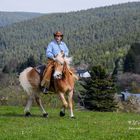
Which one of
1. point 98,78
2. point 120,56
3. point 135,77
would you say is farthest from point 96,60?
point 98,78

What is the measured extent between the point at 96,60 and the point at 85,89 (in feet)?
375

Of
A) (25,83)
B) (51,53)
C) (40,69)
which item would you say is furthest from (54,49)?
(25,83)

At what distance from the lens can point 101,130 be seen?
1355cm

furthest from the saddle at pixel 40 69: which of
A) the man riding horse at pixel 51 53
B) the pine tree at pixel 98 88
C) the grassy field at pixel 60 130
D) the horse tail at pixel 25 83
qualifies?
the pine tree at pixel 98 88

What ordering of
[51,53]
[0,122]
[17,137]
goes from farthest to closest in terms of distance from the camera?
[51,53], [0,122], [17,137]

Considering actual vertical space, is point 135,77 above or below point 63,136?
below

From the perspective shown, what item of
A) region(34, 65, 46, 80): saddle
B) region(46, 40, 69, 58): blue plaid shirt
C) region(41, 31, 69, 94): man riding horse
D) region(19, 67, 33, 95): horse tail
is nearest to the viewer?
region(41, 31, 69, 94): man riding horse

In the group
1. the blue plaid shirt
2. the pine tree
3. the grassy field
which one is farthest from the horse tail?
the pine tree

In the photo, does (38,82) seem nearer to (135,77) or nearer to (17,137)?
(17,137)

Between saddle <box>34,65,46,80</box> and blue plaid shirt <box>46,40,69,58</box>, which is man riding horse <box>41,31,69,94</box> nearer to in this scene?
blue plaid shirt <box>46,40,69,58</box>

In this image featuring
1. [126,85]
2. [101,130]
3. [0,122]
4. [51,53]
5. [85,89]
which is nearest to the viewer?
[101,130]

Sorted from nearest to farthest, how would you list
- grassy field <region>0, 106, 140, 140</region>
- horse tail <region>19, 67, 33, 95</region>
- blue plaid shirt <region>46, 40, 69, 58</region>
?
grassy field <region>0, 106, 140, 140</region>, blue plaid shirt <region>46, 40, 69, 58</region>, horse tail <region>19, 67, 33, 95</region>

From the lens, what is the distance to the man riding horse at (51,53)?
701 inches

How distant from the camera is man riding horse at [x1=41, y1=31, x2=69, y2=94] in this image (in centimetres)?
1781
